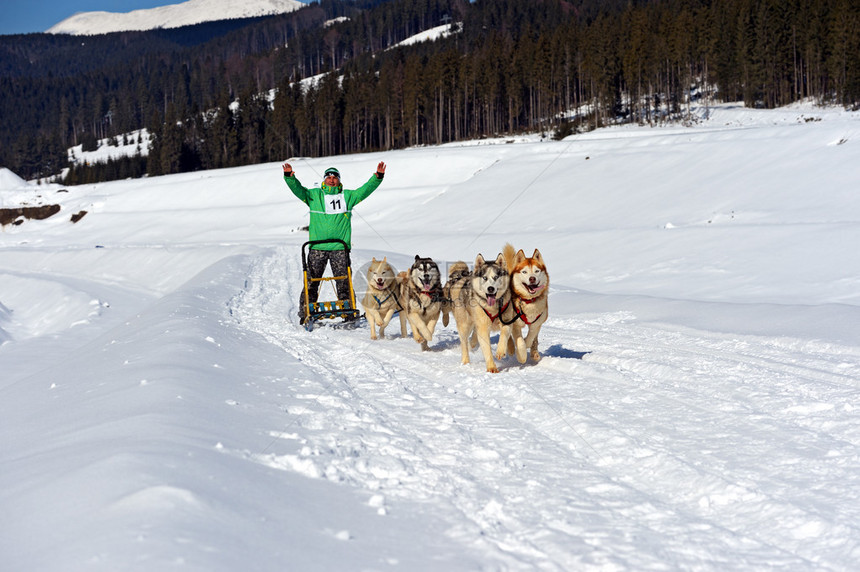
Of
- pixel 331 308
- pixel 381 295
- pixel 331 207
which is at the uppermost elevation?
pixel 331 207

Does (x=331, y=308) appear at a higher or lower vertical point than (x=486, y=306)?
lower

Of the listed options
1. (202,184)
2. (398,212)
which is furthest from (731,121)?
(202,184)

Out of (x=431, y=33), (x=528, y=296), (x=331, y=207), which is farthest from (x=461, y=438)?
(x=431, y=33)

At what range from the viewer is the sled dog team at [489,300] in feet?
21.5

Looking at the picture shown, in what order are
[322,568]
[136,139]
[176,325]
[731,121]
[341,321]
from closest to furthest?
[322,568]
[176,325]
[341,321]
[731,121]
[136,139]

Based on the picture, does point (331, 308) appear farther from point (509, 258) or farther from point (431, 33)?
point (431, 33)

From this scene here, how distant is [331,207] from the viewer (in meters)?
9.88

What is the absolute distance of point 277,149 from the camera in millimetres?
84688

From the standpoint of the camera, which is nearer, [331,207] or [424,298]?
[424,298]

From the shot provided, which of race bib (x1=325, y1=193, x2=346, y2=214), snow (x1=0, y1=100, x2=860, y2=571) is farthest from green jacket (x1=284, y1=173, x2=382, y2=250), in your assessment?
snow (x1=0, y1=100, x2=860, y2=571)

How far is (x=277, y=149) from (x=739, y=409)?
84.7m

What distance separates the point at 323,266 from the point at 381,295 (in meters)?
1.80

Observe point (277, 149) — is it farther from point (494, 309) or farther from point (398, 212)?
point (494, 309)

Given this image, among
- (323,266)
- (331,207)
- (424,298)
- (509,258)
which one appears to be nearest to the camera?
(509,258)
